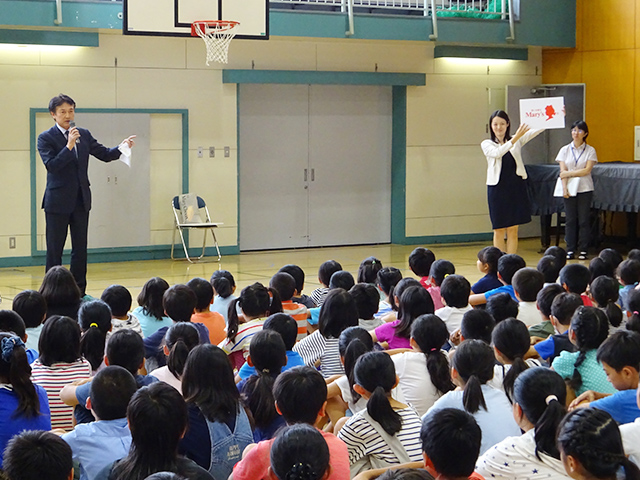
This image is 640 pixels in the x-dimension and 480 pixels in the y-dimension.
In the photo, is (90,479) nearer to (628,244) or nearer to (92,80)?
(92,80)

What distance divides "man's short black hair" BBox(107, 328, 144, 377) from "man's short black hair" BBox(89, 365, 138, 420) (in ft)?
1.82

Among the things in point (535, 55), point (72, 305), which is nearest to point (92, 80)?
point (72, 305)

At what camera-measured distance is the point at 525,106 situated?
8.83 meters

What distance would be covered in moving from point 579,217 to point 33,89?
644cm

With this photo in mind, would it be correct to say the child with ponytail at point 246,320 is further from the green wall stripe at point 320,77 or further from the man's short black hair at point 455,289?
the green wall stripe at point 320,77

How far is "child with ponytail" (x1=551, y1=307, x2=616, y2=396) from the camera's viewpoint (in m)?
3.45

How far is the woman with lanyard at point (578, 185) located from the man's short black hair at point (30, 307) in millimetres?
7149

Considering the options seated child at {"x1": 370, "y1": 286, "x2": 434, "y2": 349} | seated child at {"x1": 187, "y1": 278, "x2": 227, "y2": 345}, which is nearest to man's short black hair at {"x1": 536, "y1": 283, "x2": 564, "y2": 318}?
seated child at {"x1": 370, "y1": 286, "x2": 434, "y2": 349}

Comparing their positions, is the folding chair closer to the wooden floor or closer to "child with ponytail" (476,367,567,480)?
the wooden floor

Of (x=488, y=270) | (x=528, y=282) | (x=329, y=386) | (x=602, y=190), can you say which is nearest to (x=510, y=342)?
(x=329, y=386)

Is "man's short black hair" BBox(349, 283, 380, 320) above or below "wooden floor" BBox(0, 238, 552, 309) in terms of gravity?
above

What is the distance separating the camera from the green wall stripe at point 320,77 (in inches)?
403

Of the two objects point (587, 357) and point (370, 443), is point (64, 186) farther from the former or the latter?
point (370, 443)

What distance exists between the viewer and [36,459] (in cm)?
201
